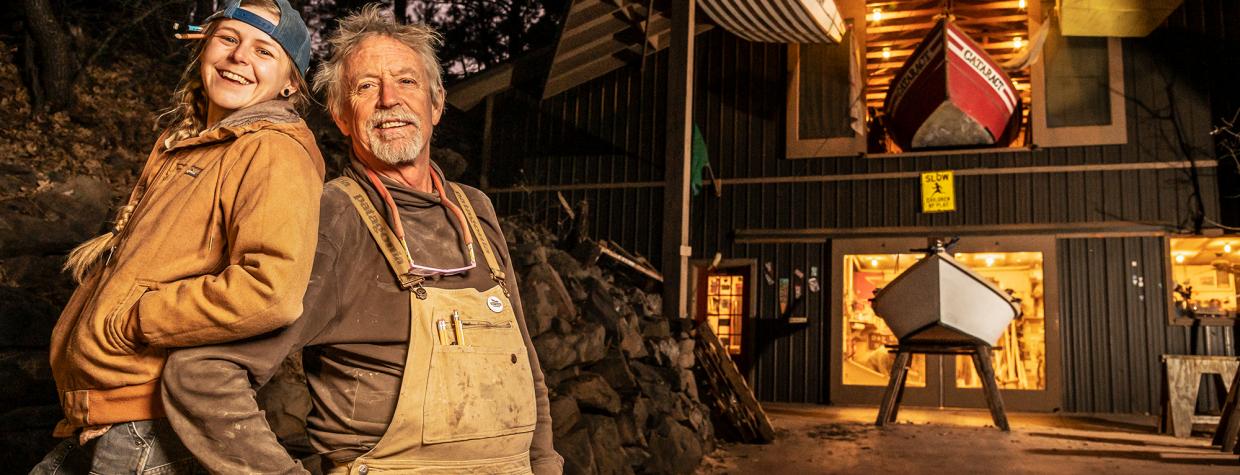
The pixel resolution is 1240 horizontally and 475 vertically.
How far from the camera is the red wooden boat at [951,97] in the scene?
11.2 m

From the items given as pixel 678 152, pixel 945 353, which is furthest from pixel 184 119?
pixel 945 353

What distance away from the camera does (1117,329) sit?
36.3 feet

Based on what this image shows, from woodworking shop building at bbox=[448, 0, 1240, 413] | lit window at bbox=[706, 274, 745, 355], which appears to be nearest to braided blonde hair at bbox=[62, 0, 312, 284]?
woodworking shop building at bbox=[448, 0, 1240, 413]

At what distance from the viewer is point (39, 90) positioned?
6285 millimetres

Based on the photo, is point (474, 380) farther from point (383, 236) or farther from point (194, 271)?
point (194, 271)

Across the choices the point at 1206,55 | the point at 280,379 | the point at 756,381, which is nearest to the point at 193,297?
the point at 280,379

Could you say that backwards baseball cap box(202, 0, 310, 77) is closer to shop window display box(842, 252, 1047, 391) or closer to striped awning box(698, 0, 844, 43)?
striped awning box(698, 0, 844, 43)

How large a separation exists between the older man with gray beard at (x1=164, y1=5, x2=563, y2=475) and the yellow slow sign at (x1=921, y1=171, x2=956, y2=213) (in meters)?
10.9

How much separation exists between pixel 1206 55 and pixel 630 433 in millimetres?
10159

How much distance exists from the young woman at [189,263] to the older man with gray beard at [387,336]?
0.09 metres

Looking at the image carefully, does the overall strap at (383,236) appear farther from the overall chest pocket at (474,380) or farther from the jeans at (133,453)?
the jeans at (133,453)

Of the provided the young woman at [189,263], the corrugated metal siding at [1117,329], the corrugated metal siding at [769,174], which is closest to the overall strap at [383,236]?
the young woman at [189,263]

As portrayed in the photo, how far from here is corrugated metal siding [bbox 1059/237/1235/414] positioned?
10.9 m

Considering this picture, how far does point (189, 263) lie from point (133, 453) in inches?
14.0
